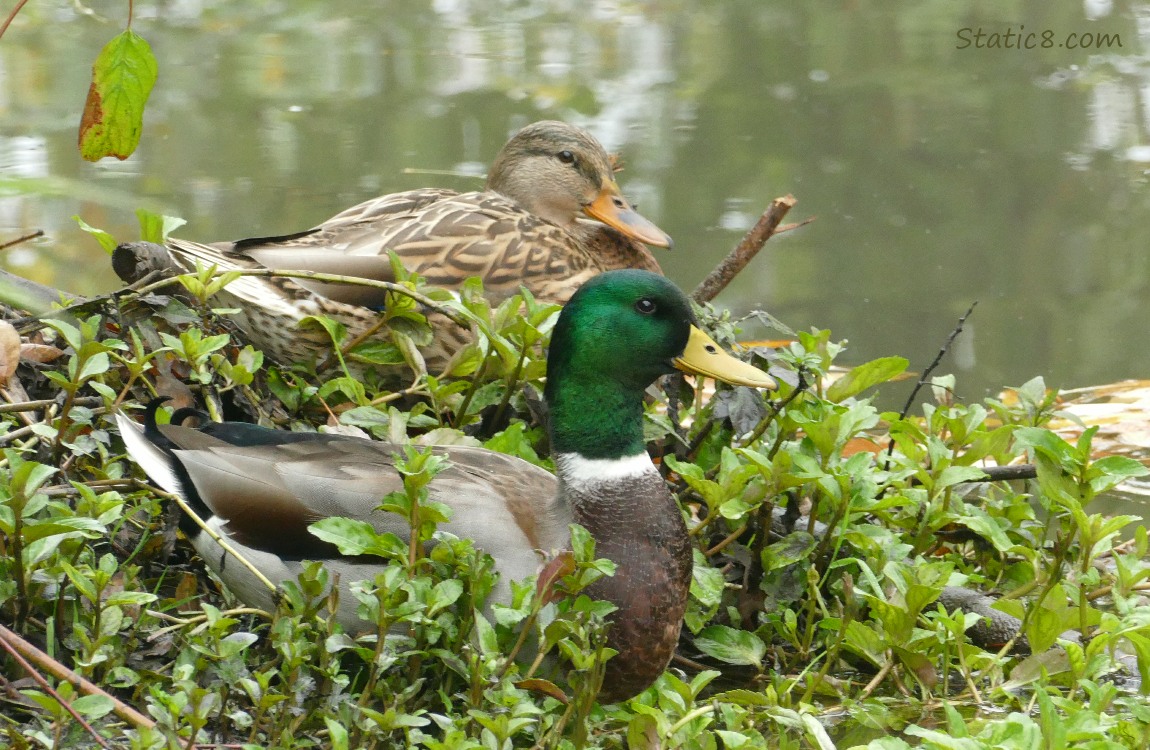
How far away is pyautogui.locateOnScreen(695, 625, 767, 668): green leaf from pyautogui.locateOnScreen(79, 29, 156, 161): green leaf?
1.72 metres

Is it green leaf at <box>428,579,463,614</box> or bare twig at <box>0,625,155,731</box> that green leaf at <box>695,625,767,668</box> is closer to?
green leaf at <box>428,579,463,614</box>

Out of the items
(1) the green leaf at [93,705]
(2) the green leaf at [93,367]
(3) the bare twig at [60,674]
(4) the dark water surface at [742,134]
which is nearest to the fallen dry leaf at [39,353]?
(2) the green leaf at [93,367]

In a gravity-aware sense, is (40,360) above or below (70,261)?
Result: above

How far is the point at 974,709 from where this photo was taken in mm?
3152

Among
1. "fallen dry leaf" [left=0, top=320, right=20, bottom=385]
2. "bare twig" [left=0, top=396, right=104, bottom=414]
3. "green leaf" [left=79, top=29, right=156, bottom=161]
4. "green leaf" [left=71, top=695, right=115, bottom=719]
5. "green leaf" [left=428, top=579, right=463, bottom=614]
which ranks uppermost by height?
"green leaf" [left=79, top=29, right=156, bottom=161]

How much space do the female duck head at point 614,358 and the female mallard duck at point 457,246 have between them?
1019 millimetres

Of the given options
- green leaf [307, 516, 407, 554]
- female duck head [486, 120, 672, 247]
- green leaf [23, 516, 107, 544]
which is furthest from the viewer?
female duck head [486, 120, 672, 247]

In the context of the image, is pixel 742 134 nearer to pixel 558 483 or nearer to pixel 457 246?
pixel 457 246

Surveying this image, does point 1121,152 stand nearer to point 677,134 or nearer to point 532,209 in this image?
point 677,134

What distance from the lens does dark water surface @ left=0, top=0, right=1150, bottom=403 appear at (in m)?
6.12

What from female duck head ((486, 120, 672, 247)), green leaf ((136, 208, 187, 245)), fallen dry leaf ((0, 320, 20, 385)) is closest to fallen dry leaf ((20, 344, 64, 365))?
fallen dry leaf ((0, 320, 20, 385))

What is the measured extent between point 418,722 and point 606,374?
102 centimetres

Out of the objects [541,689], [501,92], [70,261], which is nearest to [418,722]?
[541,689]

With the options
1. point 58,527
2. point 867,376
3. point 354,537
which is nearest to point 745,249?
point 867,376
